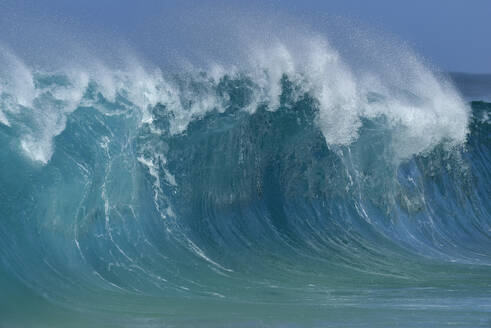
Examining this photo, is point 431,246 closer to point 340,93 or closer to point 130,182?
point 340,93

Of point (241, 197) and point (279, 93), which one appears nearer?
point (241, 197)

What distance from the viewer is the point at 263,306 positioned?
8867 millimetres

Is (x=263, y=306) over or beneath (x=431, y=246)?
beneath

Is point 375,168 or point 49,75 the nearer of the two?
point 49,75

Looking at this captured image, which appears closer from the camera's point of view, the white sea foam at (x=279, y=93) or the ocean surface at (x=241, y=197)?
the ocean surface at (x=241, y=197)

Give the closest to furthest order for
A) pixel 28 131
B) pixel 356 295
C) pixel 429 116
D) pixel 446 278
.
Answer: pixel 356 295 < pixel 446 278 < pixel 28 131 < pixel 429 116

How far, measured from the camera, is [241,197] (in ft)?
43.2

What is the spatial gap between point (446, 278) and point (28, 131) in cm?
618

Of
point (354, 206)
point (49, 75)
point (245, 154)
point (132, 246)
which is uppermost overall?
point (49, 75)

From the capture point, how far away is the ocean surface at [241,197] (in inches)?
358

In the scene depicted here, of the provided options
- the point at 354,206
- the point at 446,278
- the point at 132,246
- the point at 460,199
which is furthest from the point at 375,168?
the point at 132,246

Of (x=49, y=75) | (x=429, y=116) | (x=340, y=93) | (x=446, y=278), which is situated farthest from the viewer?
(x=429, y=116)

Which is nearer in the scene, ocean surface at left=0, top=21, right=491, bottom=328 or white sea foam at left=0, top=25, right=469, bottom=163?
ocean surface at left=0, top=21, right=491, bottom=328

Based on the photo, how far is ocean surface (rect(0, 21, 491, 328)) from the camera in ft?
29.8
